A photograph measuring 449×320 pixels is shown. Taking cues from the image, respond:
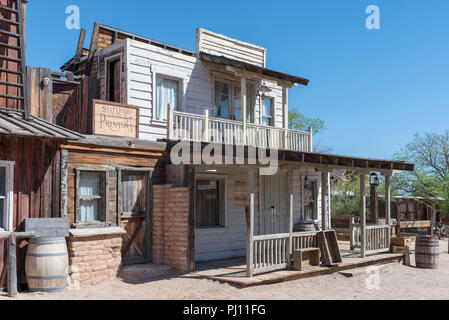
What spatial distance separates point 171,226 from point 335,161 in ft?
15.2

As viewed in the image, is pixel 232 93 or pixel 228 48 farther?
pixel 228 48

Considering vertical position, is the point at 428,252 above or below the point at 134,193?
below

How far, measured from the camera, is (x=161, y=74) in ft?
41.9

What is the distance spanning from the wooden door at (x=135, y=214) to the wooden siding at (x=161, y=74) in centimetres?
149

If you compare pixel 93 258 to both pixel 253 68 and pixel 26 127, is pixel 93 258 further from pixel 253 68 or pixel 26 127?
pixel 253 68

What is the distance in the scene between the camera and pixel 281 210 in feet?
50.7

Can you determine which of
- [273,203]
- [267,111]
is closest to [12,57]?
[267,111]

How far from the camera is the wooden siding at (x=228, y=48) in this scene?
14310 mm

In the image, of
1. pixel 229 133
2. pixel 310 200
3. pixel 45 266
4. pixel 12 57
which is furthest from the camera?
pixel 310 200

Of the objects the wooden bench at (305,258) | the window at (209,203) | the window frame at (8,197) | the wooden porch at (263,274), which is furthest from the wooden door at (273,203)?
the window frame at (8,197)

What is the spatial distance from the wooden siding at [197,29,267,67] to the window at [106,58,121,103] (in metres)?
2.61

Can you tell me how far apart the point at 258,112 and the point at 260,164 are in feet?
17.9

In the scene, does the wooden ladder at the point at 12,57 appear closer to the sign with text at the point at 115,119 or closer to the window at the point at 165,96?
the sign with text at the point at 115,119

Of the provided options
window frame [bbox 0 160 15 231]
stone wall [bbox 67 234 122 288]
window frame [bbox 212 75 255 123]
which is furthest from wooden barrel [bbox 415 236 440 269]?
window frame [bbox 0 160 15 231]
